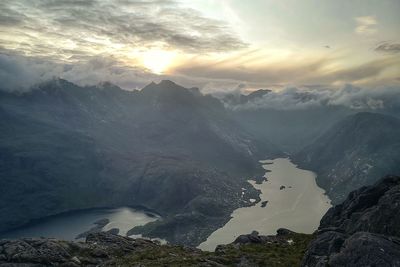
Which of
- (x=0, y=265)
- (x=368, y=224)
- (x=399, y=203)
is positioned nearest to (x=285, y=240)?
(x=368, y=224)

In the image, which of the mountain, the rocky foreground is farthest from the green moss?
the mountain

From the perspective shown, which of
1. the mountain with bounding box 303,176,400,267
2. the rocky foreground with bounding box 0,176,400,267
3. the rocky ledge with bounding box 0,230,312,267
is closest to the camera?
the mountain with bounding box 303,176,400,267

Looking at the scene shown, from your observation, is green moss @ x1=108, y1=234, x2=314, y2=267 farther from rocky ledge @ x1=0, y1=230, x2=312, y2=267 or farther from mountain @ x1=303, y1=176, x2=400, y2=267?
mountain @ x1=303, y1=176, x2=400, y2=267

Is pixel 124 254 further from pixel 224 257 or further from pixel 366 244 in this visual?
pixel 366 244

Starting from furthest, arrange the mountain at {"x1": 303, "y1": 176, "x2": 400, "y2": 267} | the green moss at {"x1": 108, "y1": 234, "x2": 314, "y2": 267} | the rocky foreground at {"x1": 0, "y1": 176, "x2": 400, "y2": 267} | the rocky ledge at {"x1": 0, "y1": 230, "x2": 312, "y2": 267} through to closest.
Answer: the rocky ledge at {"x1": 0, "y1": 230, "x2": 312, "y2": 267}
the green moss at {"x1": 108, "y1": 234, "x2": 314, "y2": 267}
the rocky foreground at {"x1": 0, "y1": 176, "x2": 400, "y2": 267}
the mountain at {"x1": 303, "y1": 176, "x2": 400, "y2": 267}

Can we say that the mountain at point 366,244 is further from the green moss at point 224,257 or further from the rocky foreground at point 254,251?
the green moss at point 224,257

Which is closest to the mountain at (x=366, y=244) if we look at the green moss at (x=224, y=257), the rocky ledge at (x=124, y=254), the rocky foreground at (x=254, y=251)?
the rocky foreground at (x=254, y=251)

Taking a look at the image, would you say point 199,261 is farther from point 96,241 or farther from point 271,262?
point 96,241

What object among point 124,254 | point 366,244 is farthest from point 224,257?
point 366,244

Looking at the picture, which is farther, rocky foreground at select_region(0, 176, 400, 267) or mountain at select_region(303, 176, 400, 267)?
rocky foreground at select_region(0, 176, 400, 267)

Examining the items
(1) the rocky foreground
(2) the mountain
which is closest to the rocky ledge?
(1) the rocky foreground
